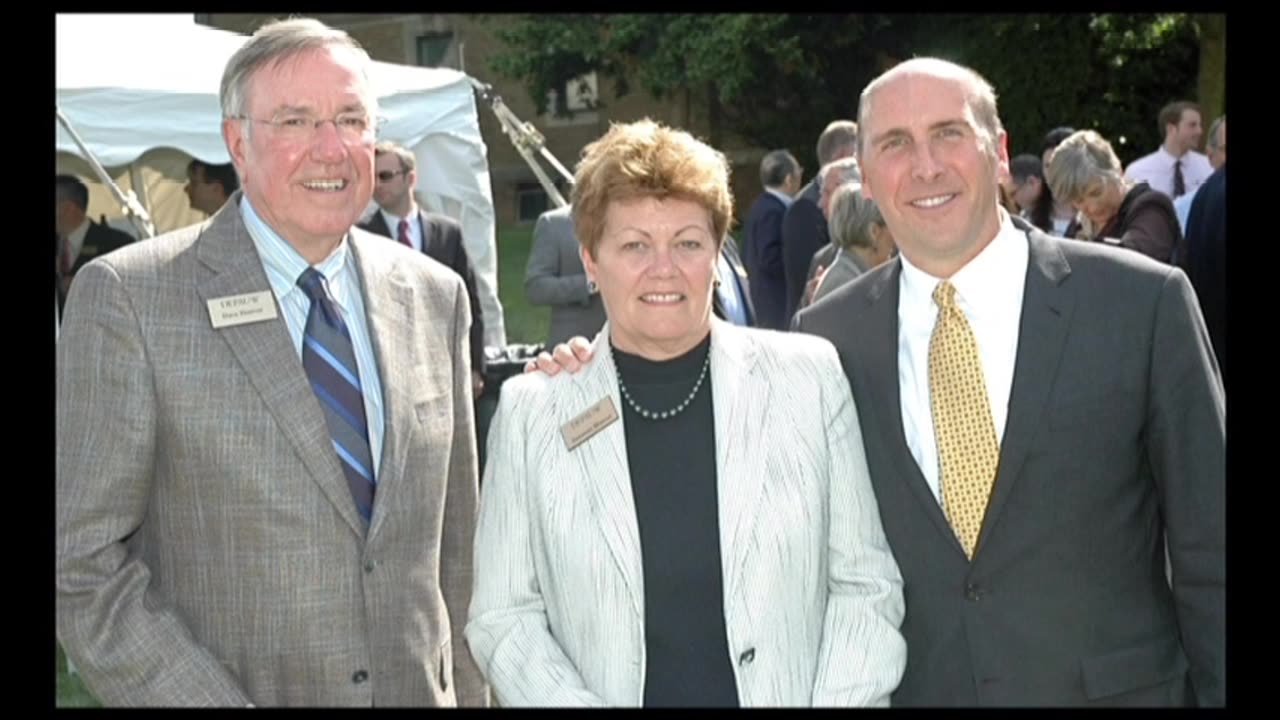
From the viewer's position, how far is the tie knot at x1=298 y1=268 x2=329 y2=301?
2.95m

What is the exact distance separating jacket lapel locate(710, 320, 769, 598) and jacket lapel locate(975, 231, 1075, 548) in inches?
18.3

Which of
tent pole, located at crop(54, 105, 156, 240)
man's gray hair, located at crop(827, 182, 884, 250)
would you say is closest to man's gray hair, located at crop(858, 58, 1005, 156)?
man's gray hair, located at crop(827, 182, 884, 250)

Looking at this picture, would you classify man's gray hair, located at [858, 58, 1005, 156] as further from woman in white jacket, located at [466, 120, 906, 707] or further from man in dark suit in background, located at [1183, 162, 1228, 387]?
man in dark suit in background, located at [1183, 162, 1228, 387]

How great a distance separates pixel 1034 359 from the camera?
2.82 m

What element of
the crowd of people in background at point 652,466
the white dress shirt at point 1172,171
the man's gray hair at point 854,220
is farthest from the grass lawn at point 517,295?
the crowd of people in background at point 652,466

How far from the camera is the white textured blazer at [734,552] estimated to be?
2.68 meters

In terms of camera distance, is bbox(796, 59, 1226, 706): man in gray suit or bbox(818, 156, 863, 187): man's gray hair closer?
bbox(796, 59, 1226, 706): man in gray suit

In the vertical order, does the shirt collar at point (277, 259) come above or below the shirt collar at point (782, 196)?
below

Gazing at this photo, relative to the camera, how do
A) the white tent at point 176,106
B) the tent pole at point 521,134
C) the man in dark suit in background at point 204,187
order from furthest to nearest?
1. the tent pole at point 521,134
2. the man in dark suit in background at point 204,187
3. the white tent at point 176,106

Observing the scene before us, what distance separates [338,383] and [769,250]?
7.22m

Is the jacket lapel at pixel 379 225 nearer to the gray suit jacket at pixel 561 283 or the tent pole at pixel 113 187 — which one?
the gray suit jacket at pixel 561 283

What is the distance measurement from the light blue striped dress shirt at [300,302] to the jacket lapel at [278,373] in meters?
0.05

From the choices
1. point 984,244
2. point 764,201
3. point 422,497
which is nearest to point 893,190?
point 984,244

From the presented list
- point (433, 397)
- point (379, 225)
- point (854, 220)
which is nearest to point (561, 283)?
point (379, 225)
